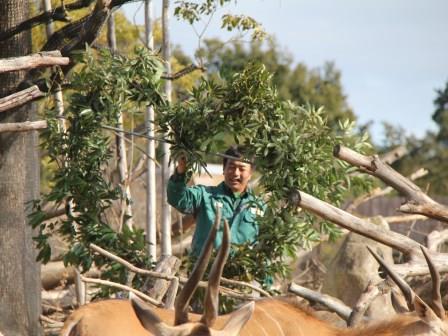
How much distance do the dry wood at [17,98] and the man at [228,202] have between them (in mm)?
1173

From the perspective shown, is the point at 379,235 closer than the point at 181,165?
Yes

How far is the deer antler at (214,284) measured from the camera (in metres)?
4.79

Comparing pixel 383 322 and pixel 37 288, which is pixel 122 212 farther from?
pixel 383 322

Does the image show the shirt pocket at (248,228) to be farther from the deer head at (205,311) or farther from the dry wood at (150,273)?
the deer head at (205,311)

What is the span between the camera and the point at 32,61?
752cm

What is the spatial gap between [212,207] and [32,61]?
1.71 m

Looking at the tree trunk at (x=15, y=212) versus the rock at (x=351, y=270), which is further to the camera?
the rock at (x=351, y=270)

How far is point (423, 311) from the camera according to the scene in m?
5.86

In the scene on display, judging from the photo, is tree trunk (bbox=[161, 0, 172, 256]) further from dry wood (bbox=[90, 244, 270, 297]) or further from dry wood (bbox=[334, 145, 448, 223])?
dry wood (bbox=[334, 145, 448, 223])

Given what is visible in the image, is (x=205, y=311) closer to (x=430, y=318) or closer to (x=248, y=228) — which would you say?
(x=430, y=318)

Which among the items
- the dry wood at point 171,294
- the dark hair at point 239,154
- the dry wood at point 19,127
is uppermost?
the dry wood at point 19,127

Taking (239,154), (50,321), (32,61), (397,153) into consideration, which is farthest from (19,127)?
(397,153)

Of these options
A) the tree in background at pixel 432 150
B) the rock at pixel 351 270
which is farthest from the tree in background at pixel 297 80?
the rock at pixel 351 270

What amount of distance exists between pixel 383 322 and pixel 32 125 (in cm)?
292
